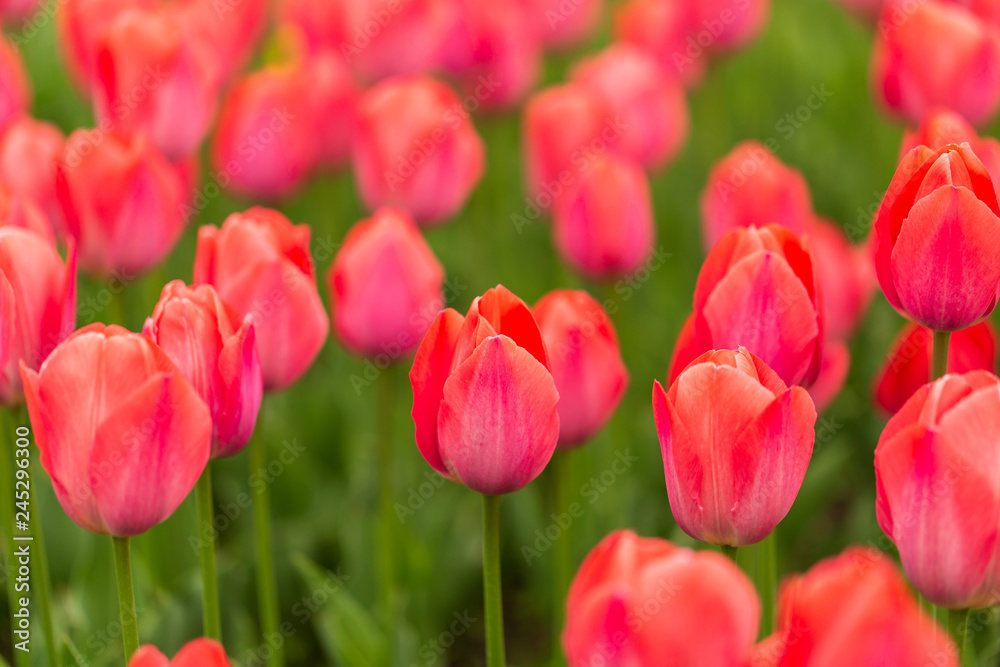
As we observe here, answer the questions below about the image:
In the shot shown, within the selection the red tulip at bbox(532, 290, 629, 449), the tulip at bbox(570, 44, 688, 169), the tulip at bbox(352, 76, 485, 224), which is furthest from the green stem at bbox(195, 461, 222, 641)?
the tulip at bbox(570, 44, 688, 169)

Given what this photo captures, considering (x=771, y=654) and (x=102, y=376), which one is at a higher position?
(x=102, y=376)

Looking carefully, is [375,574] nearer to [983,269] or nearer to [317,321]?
[317,321]

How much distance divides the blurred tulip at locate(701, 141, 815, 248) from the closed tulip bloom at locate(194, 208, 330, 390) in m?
0.76

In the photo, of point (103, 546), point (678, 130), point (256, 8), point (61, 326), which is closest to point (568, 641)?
point (61, 326)

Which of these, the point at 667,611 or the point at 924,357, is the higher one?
the point at 667,611

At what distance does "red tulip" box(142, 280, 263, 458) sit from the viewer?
1.20 m

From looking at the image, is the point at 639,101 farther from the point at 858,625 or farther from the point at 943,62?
the point at 858,625

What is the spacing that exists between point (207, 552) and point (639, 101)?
1.56m

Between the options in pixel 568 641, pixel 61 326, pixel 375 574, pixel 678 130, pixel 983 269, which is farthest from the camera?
pixel 678 130

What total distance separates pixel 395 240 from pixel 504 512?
84 centimetres

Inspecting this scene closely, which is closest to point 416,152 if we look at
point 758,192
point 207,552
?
point 758,192

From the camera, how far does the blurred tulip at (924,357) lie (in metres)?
1.43

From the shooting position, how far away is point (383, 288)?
1.72m

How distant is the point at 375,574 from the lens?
214 centimetres
